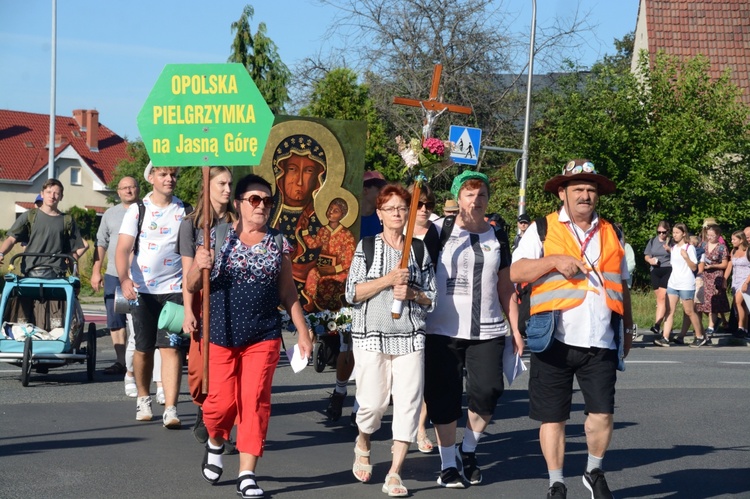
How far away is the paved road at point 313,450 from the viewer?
21.2 ft

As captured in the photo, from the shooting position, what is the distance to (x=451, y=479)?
6578 millimetres

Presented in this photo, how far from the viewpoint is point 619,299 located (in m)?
5.98

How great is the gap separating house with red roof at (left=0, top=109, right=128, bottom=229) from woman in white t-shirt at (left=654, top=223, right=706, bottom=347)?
178 ft

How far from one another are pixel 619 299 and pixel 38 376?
24.0 ft

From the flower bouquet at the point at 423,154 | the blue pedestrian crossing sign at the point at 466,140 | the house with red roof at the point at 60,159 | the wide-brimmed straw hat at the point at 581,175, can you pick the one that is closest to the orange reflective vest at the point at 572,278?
the wide-brimmed straw hat at the point at 581,175

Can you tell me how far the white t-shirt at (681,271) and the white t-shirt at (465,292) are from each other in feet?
38.0

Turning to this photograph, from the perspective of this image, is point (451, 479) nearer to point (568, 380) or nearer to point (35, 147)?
point (568, 380)

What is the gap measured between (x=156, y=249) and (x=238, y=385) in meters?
2.26

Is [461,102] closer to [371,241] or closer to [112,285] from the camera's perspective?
[112,285]

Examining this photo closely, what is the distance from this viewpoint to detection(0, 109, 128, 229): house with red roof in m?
71.6

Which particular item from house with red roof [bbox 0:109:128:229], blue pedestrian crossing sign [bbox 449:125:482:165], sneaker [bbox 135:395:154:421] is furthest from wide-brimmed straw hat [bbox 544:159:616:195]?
house with red roof [bbox 0:109:128:229]

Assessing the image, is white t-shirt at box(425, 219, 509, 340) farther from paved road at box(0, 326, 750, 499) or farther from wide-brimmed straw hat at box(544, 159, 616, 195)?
paved road at box(0, 326, 750, 499)

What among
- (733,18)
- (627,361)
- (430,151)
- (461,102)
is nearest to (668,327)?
(627,361)

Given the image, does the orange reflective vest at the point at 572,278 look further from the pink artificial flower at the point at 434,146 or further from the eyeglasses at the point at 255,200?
the eyeglasses at the point at 255,200
